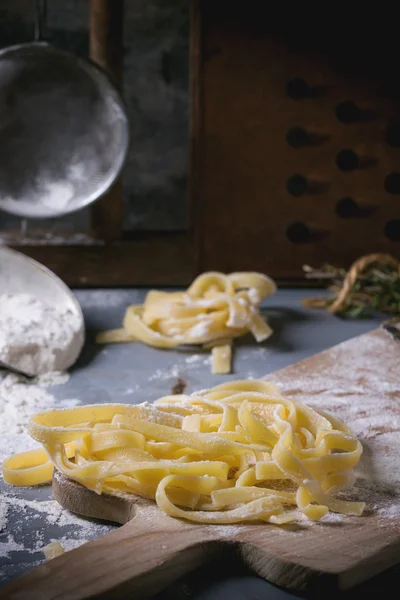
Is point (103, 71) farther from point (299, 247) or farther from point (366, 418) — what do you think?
point (366, 418)

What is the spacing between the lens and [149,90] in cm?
306

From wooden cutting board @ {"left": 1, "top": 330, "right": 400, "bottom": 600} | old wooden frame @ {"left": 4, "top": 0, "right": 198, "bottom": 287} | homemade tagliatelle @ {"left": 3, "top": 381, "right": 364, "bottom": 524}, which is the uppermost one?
old wooden frame @ {"left": 4, "top": 0, "right": 198, "bottom": 287}

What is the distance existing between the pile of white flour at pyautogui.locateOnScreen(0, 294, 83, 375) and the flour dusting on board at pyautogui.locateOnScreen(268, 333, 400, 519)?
0.46 m

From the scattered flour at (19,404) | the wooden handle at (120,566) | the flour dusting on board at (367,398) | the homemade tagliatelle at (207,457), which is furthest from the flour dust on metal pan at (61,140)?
the wooden handle at (120,566)

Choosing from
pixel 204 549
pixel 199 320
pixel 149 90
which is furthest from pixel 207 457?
pixel 149 90

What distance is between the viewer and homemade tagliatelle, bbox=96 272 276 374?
2109 millimetres

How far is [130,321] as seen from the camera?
7.18 feet

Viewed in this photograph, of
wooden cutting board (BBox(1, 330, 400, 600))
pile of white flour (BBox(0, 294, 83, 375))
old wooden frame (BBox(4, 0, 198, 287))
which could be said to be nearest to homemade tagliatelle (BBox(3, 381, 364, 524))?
wooden cutting board (BBox(1, 330, 400, 600))

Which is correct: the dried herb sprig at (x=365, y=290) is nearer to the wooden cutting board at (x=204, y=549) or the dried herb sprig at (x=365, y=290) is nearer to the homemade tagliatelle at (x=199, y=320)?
the homemade tagliatelle at (x=199, y=320)

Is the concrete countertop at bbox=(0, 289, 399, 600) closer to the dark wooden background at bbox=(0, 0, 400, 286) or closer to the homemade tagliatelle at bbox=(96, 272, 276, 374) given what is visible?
the homemade tagliatelle at bbox=(96, 272, 276, 374)

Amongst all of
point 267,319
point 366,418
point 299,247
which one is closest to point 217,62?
point 299,247

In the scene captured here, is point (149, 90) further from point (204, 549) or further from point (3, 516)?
point (204, 549)

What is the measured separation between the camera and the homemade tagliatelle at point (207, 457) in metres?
1.22

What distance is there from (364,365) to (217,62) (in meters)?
1.09
